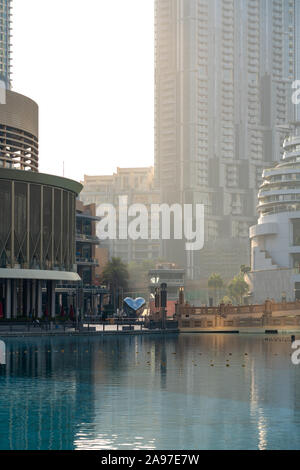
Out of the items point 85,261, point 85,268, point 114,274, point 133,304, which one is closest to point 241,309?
point 133,304

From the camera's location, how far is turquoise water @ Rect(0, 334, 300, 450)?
2817cm

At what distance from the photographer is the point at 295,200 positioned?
170375 millimetres

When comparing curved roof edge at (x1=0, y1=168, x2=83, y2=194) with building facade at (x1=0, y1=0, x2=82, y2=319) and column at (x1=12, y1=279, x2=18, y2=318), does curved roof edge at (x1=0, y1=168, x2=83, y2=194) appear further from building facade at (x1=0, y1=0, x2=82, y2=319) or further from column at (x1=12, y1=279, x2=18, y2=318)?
column at (x1=12, y1=279, x2=18, y2=318)

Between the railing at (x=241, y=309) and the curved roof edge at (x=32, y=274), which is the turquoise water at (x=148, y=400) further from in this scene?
the railing at (x=241, y=309)

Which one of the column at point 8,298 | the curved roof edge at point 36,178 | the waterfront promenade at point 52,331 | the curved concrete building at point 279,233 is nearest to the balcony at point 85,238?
the curved concrete building at point 279,233

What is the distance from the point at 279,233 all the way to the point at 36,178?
252 ft

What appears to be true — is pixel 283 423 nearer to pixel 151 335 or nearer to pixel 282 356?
pixel 282 356

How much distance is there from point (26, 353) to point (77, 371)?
14.1 meters

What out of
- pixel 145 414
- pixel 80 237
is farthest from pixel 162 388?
pixel 80 237

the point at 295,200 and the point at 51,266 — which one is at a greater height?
the point at 295,200

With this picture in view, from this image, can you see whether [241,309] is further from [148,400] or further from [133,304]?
[148,400]

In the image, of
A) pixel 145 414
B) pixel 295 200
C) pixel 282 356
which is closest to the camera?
pixel 145 414
